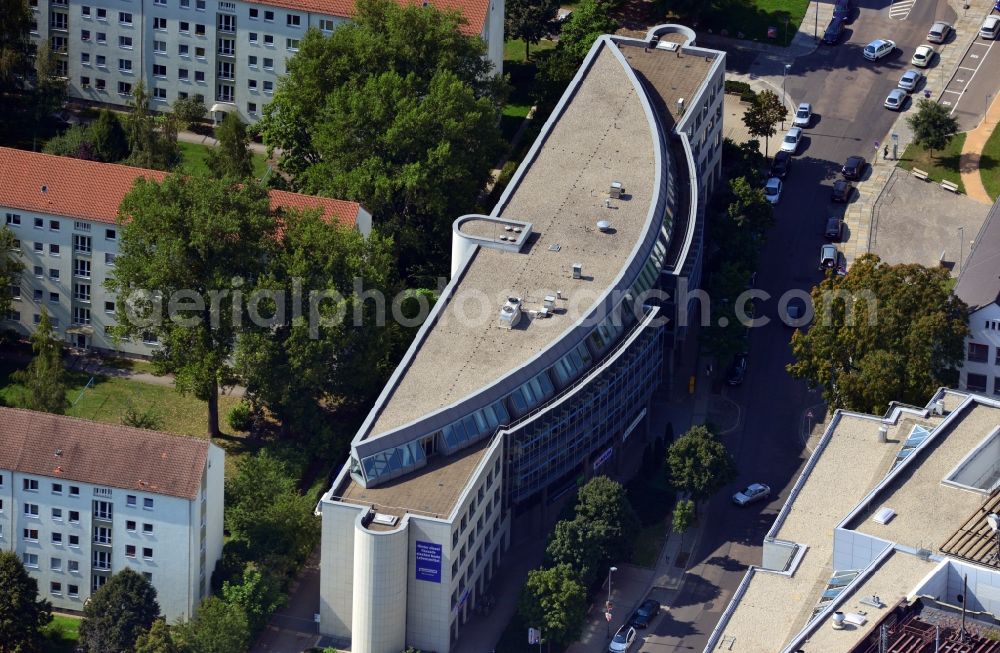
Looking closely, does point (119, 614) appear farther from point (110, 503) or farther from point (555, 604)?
point (555, 604)

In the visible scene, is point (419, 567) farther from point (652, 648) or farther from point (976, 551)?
point (976, 551)

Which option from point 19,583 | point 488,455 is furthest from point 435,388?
point 19,583

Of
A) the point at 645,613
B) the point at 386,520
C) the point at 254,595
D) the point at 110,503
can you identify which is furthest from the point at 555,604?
the point at 110,503

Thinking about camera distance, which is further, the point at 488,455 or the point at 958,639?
the point at 488,455

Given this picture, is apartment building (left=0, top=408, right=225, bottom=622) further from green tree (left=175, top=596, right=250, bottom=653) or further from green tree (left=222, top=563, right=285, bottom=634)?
green tree (left=175, top=596, right=250, bottom=653)

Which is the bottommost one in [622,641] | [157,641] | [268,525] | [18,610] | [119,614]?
[622,641]

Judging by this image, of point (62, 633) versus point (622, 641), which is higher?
point (622, 641)
